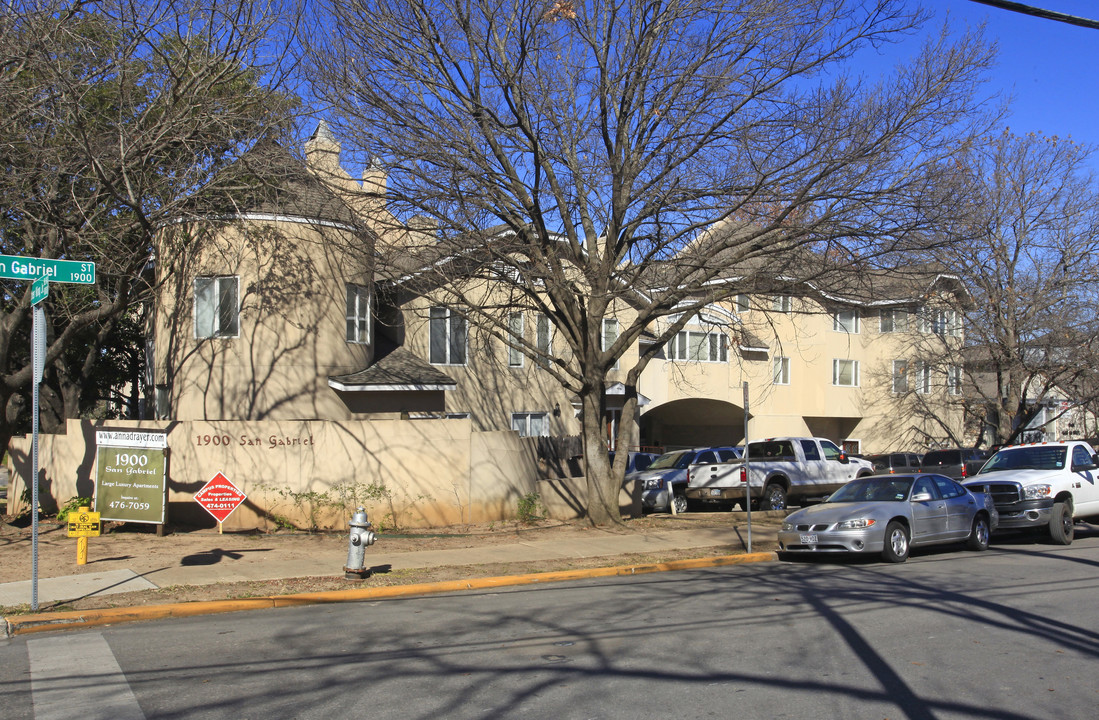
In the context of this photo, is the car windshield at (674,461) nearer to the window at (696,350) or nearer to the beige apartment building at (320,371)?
the beige apartment building at (320,371)

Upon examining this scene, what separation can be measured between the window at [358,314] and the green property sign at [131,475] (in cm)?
621

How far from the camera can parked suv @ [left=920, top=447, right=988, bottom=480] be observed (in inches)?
1128

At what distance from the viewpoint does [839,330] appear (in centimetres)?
3822

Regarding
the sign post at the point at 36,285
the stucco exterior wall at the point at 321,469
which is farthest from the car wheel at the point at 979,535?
the sign post at the point at 36,285

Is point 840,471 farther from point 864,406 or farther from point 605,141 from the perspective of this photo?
point 864,406

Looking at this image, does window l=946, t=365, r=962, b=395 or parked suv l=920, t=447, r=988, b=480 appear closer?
parked suv l=920, t=447, r=988, b=480

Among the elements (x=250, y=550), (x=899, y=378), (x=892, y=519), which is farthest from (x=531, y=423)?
(x=899, y=378)

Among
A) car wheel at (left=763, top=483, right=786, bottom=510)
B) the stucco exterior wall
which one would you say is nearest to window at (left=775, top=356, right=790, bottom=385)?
car wheel at (left=763, top=483, right=786, bottom=510)

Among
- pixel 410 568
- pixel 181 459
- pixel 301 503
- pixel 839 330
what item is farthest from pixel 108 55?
pixel 839 330

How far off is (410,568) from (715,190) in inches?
315

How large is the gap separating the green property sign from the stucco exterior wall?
3.98 ft

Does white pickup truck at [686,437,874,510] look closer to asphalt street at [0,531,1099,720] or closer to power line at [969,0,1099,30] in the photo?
asphalt street at [0,531,1099,720]

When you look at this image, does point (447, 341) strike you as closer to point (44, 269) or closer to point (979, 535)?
point (979, 535)

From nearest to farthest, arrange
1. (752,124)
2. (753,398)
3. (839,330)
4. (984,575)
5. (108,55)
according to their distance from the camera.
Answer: (984,575) < (108,55) < (752,124) < (753,398) < (839,330)
